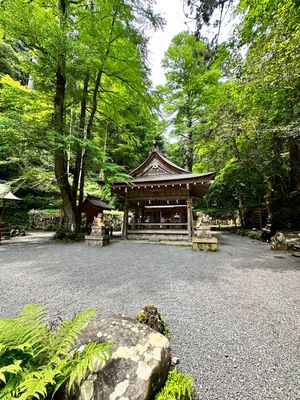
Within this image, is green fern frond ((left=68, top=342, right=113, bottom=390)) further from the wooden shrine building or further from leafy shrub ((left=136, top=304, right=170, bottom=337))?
the wooden shrine building

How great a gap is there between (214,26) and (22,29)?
733 centimetres

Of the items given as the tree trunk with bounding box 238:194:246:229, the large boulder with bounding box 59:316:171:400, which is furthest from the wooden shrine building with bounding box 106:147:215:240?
the large boulder with bounding box 59:316:171:400

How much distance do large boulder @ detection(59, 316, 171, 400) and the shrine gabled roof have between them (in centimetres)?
1033

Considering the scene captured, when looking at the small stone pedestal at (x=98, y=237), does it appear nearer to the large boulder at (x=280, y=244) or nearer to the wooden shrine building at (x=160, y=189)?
the wooden shrine building at (x=160, y=189)

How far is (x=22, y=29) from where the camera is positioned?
7031mm

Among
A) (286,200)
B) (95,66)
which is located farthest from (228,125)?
(95,66)

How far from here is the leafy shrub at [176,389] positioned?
128cm

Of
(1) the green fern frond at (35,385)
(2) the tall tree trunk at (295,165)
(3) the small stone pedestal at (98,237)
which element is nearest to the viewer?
(1) the green fern frond at (35,385)

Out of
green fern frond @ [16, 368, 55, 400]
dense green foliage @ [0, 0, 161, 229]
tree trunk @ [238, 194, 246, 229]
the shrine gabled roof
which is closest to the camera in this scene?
green fern frond @ [16, 368, 55, 400]

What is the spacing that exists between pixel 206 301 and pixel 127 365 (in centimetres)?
212

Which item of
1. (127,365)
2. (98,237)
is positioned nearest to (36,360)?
(127,365)

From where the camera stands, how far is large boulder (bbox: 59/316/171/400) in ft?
3.96

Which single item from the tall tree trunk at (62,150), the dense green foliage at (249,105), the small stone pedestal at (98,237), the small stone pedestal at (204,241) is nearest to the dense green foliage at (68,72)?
the tall tree trunk at (62,150)

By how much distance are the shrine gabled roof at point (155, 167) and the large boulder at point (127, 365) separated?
10328mm
